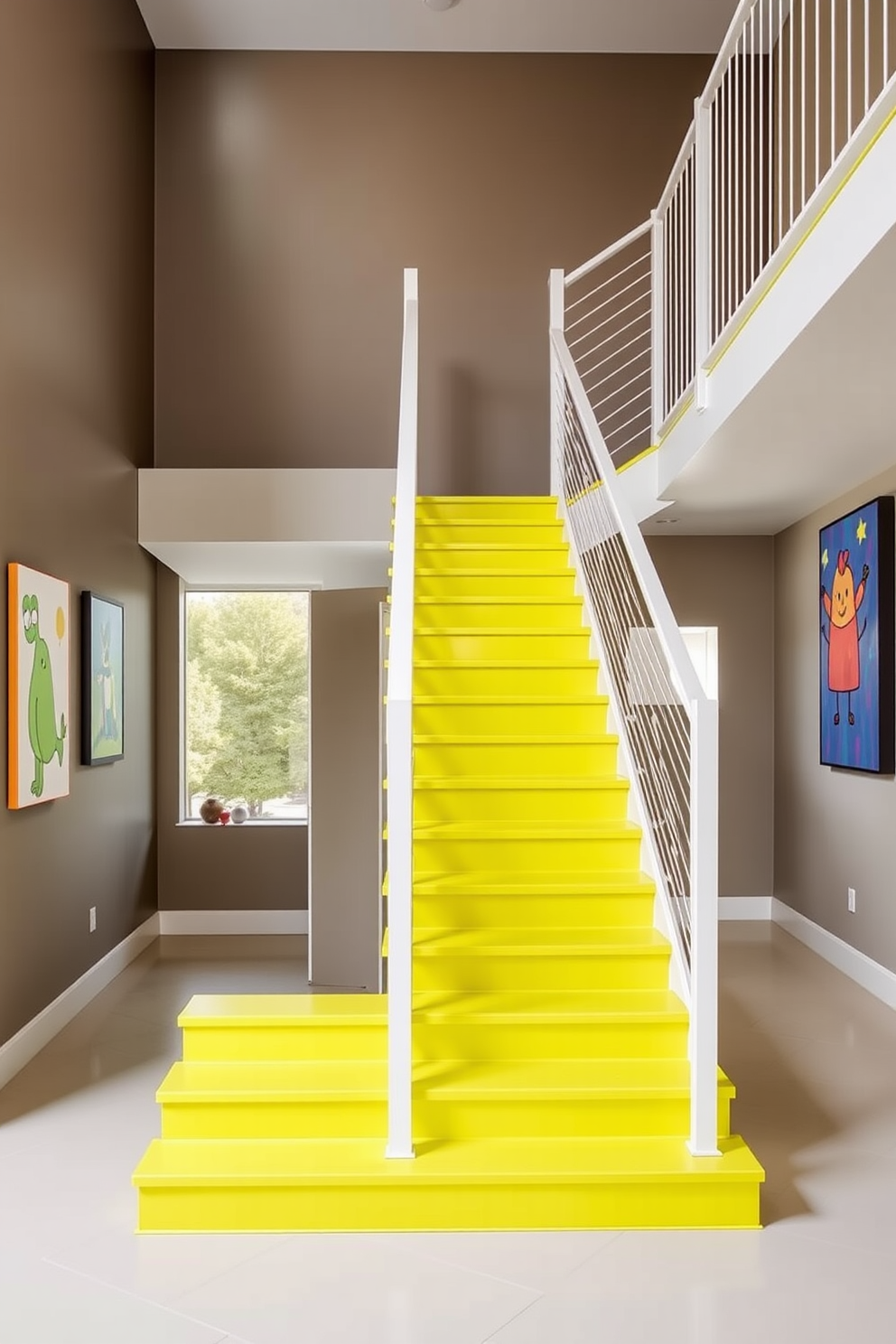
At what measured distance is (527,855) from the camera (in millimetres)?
3789

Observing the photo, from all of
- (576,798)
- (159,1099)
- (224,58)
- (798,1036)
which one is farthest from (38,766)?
(224,58)

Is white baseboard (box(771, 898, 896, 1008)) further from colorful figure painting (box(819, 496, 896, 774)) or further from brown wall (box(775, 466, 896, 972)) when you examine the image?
colorful figure painting (box(819, 496, 896, 774))

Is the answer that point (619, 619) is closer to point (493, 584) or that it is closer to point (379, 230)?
point (493, 584)

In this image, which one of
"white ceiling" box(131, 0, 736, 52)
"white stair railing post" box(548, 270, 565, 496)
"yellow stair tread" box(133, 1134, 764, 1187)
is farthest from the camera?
→ "white ceiling" box(131, 0, 736, 52)

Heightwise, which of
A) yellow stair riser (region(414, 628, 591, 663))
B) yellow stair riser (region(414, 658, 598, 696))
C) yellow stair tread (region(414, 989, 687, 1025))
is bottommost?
yellow stair tread (region(414, 989, 687, 1025))

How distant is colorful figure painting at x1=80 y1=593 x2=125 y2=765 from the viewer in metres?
4.82

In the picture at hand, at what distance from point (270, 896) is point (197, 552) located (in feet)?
6.76

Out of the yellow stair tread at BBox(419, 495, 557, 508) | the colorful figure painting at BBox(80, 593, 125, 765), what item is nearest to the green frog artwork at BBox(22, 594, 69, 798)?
the colorful figure painting at BBox(80, 593, 125, 765)

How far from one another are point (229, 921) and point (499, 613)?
282cm

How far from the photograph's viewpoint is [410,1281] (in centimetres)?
254

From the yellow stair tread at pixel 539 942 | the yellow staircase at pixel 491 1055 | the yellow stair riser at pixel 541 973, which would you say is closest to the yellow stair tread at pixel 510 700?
the yellow staircase at pixel 491 1055

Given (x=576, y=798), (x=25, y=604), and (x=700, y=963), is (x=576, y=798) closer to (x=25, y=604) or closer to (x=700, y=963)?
(x=700, y=963)

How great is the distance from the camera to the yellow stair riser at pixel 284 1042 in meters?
3.21

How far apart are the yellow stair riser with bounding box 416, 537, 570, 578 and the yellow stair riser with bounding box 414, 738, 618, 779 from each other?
127 cm
